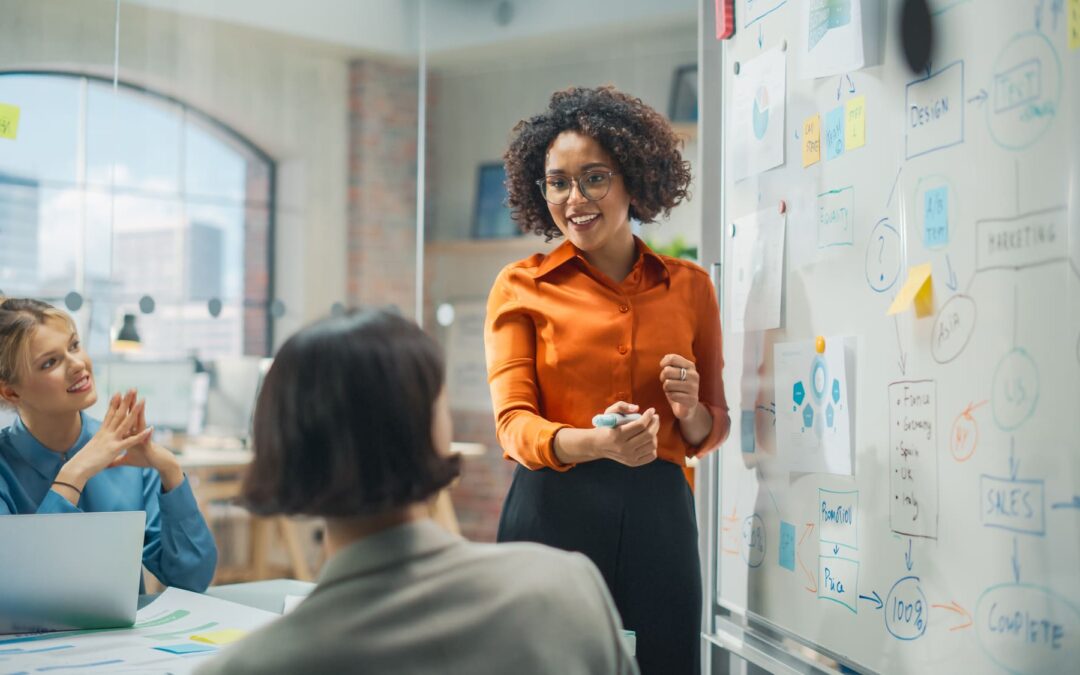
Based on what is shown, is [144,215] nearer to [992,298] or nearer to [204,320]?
[204,320]

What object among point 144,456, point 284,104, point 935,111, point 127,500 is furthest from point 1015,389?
point 284,104

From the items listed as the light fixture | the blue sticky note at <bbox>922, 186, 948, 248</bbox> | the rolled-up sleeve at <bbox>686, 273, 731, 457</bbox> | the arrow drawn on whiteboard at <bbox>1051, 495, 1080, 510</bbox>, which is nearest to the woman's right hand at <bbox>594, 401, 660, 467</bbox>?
the rolled-up sleeve at <bbox>686, 273, 731, 457</bbox>

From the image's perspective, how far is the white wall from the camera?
4836 millimetres

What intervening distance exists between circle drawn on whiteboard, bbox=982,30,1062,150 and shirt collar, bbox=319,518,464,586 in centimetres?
88

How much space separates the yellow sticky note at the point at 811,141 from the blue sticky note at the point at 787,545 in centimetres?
66

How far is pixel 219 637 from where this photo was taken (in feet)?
4.86

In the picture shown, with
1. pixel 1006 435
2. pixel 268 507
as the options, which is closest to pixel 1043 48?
pixel 1006 435

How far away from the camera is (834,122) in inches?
67.7

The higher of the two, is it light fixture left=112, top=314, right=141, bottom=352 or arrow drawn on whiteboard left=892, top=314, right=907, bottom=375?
light fixture left=112, top=314, right=141, bottom=352

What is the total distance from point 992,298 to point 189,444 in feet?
14.3

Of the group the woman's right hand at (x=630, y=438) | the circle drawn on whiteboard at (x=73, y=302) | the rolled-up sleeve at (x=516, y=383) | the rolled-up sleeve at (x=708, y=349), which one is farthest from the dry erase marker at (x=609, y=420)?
the circle drawn on whiteboard at (x=73, y=302)

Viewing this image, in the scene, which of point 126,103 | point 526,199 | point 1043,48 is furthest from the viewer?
point 126,103

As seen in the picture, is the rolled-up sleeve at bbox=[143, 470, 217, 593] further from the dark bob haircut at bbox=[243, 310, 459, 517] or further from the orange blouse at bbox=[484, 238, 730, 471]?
the dark bob haircut at bbox=[243, 310, 459, 517]

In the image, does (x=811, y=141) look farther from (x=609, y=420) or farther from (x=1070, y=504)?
(x=1070, y=504)
